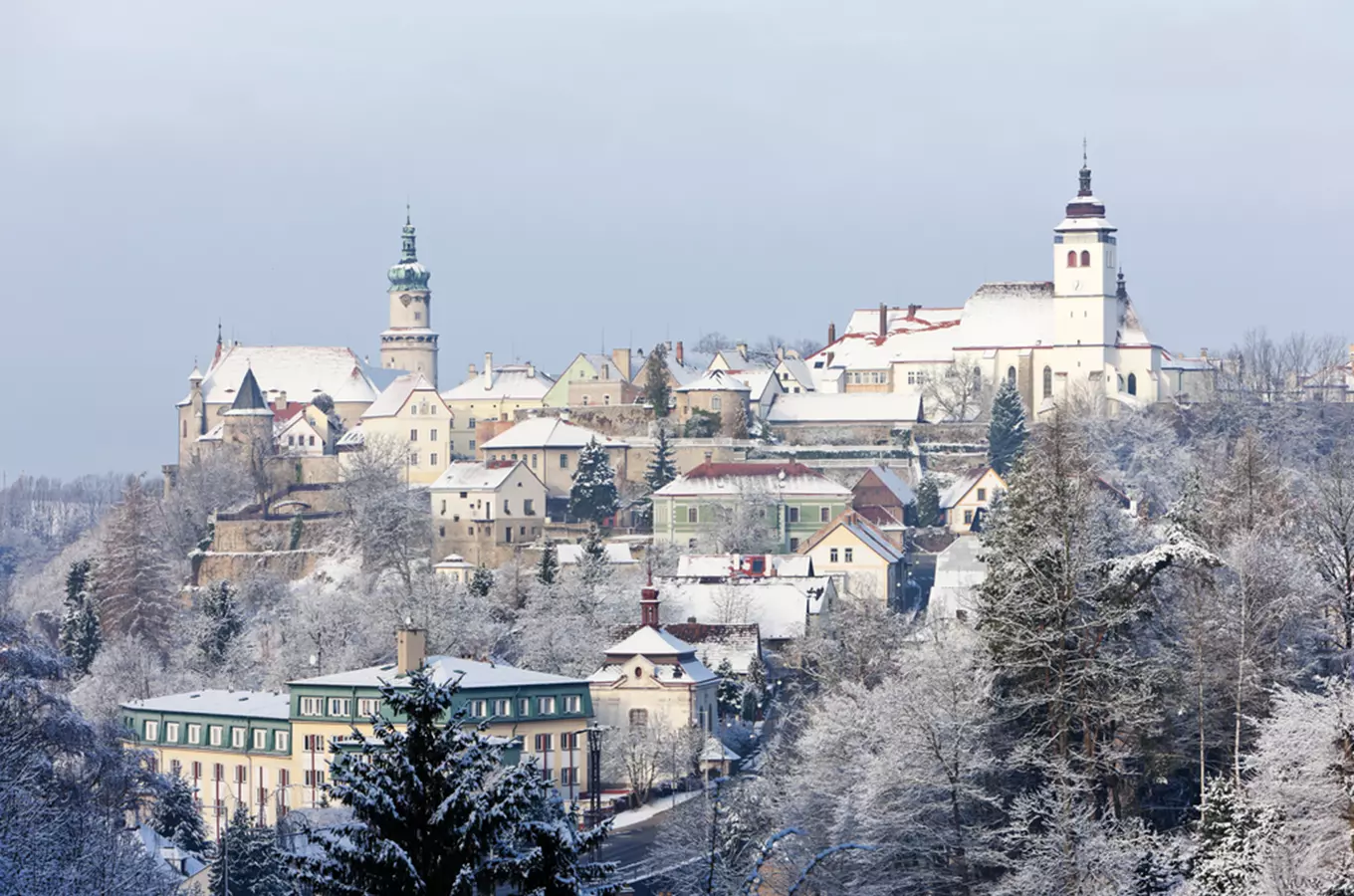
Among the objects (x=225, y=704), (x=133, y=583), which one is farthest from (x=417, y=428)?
(x=225, y=704)

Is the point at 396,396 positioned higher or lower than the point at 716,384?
lower

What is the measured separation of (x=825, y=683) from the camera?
5962cm

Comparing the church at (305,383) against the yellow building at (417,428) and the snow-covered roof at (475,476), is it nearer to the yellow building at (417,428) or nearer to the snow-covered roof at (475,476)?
the yellow building at (417,428)

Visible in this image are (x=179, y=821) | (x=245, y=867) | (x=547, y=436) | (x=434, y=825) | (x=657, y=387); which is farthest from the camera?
(x=657, y=387)

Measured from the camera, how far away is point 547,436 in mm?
102938

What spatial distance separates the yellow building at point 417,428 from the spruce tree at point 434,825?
92.9 meters

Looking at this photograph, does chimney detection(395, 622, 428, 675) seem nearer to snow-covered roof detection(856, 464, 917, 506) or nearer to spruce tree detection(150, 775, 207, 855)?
spruce tree detection(150, 775, 207, 855)

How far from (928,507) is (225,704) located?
1557 inches

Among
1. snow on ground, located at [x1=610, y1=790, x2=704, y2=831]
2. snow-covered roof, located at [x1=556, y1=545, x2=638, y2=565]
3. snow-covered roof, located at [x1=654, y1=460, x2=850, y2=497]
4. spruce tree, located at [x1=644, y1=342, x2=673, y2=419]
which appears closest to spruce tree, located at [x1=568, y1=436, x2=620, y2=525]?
snow-covered roof, located at [x1=654, y1=460, x2=850, y2=497]

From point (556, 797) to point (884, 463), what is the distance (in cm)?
8405

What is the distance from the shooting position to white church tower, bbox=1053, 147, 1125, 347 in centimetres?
10919

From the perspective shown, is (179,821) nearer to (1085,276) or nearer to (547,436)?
(547,436)

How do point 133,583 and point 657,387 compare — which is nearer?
point 133,583

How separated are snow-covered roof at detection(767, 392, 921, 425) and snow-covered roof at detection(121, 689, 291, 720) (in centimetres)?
4406
